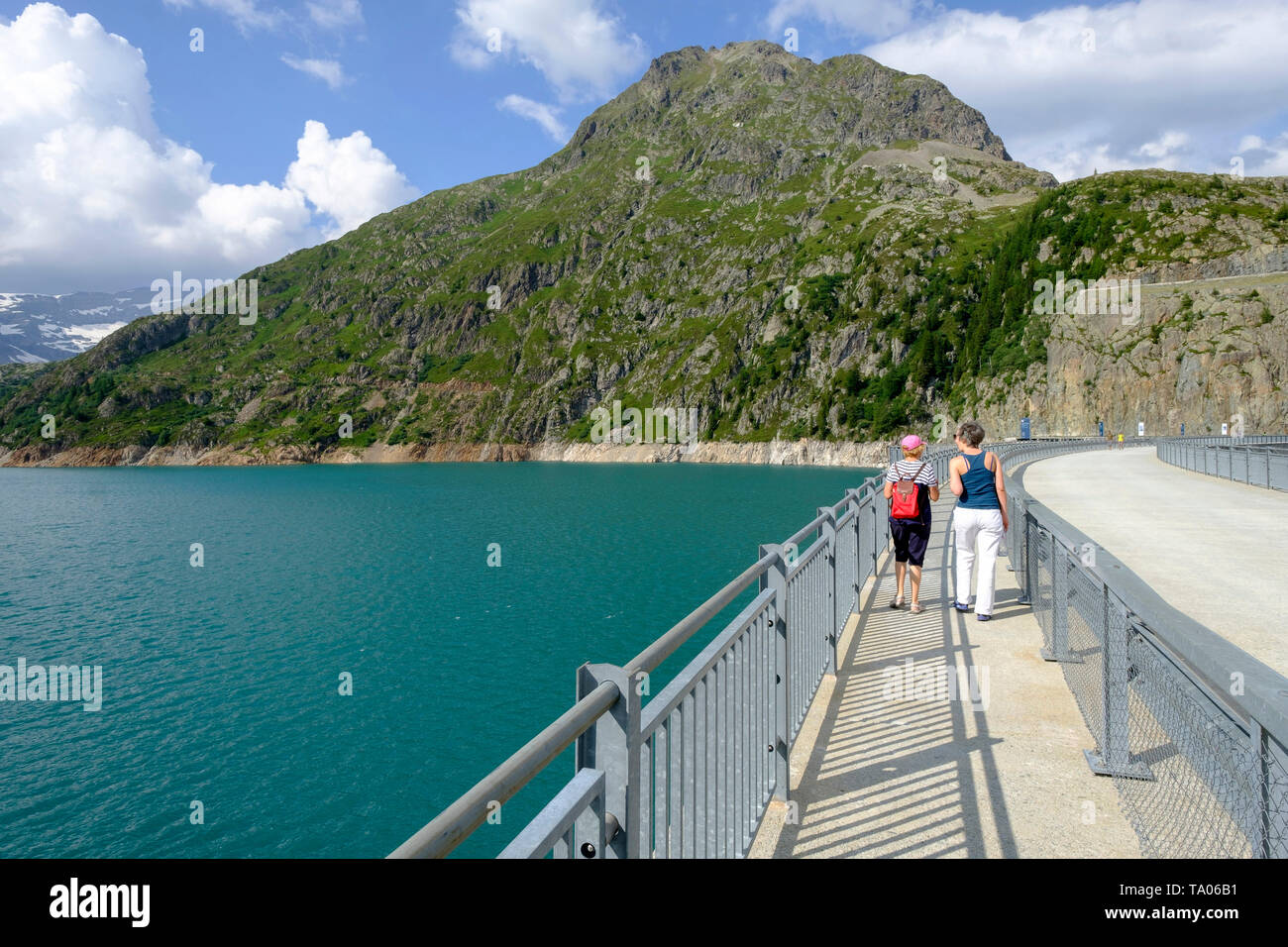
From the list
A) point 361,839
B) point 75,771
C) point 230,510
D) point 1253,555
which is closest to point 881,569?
point 1253,555

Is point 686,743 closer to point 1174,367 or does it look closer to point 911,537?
point 911,537

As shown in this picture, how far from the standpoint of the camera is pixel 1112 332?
85688 millimetres

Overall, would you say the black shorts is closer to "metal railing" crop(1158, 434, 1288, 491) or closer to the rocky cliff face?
"metal railing" crop(1158, 434, 1288, 491)

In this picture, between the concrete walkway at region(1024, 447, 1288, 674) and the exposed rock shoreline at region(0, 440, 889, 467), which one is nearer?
the concrete walkway at region(1024, 447, 1288, 674)

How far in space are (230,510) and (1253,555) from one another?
246 feet

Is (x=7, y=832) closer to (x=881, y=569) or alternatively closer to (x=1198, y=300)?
(x=881, y=569)

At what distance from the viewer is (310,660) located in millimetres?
20953

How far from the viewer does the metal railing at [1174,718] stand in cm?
283

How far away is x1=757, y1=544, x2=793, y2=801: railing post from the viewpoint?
505 cm

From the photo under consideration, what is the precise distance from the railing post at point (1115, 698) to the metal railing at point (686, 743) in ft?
7.23

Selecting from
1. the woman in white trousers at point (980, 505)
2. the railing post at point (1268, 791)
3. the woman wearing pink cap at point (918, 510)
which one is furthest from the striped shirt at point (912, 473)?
the railing post at point (1268, 791)

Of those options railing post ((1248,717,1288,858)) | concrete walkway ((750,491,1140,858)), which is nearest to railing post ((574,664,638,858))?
concrete walkway ((750,491,1140,858))
